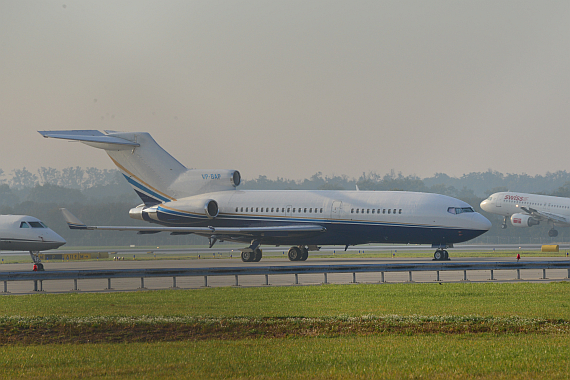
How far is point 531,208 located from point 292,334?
72224 mm

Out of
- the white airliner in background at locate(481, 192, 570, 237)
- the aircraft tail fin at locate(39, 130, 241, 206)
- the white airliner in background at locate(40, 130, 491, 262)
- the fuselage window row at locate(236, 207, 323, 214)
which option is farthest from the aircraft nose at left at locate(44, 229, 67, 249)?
the white airliner in background at locate(481, 192, 570, 237)

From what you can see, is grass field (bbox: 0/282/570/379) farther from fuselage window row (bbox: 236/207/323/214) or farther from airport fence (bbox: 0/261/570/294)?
fuselage window row (bbox: 236/207/323/214)

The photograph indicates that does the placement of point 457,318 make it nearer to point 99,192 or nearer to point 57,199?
point 57,199

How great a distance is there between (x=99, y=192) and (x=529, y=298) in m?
181

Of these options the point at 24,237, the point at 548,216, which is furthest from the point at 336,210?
the point at 548,216

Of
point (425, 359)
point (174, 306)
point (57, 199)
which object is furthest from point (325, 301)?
point (57, 199)

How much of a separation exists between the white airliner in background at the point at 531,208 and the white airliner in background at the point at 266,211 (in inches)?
1702

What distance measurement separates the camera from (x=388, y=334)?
517 inches

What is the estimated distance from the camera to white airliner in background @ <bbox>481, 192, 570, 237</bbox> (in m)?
78.2

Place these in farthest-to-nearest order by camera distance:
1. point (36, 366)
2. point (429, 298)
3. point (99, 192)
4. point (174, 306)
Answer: point (99, 192) < point (429, 298) < point (174, 306) < point (36, 366)

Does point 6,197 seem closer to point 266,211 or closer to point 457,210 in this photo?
point 266,211

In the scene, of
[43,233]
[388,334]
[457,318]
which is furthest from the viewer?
[43,233]

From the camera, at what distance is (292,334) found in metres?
13.3

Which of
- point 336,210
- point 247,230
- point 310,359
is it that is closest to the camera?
point 310,359
